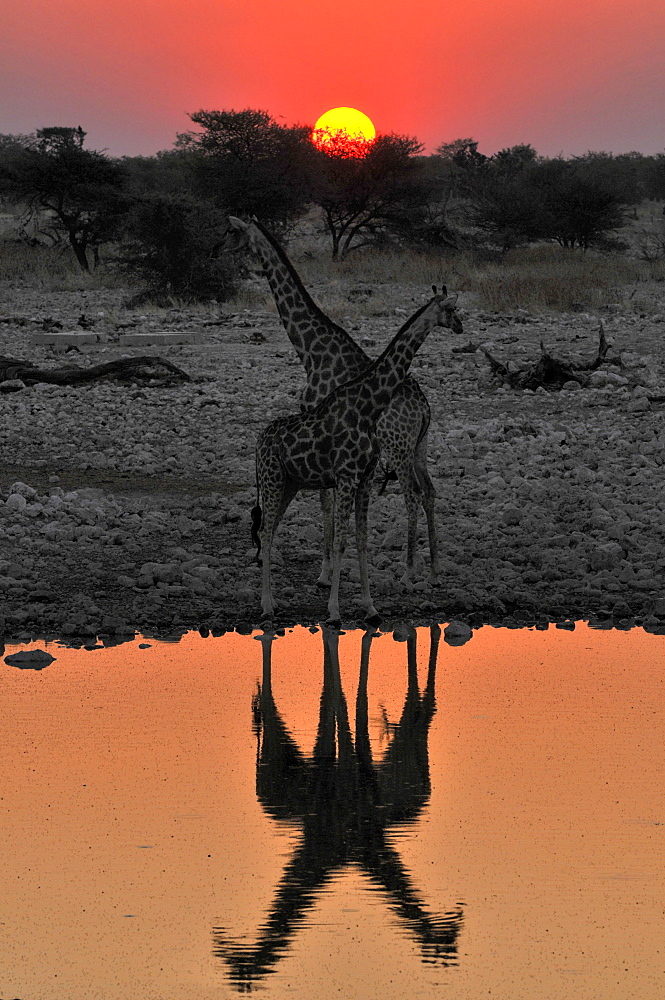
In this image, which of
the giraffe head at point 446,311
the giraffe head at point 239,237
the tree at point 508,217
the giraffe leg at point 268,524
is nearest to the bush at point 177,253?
the tree at point 508,217

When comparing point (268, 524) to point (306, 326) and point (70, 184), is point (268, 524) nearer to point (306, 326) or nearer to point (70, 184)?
point (306, 326)

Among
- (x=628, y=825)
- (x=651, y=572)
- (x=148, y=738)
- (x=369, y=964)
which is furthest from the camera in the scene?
(x=651, y=572)

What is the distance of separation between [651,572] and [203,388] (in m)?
8.24

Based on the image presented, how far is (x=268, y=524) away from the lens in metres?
8.62

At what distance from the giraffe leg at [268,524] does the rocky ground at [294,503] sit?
16 centimetres

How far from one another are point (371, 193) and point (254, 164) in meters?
3.73

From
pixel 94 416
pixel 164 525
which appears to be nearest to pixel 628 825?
pixel 164 525

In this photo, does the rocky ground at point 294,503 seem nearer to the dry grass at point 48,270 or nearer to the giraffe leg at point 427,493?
the giraffe leg at point 427,493

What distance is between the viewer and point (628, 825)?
16.7 feet

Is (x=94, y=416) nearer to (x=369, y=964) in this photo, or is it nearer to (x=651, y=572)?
(x=651, y=572)

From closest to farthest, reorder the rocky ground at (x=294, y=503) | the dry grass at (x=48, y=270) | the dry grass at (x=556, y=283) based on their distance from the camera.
Result: the rocky ground at (x=294, y=503) < the dry grass at (x=556, y=283) < the dry grass at (x=48, y=270)

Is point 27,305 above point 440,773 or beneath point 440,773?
above

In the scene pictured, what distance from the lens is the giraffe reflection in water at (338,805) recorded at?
4.07m

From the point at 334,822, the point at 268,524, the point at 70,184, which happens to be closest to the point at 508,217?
the point at 70,184
